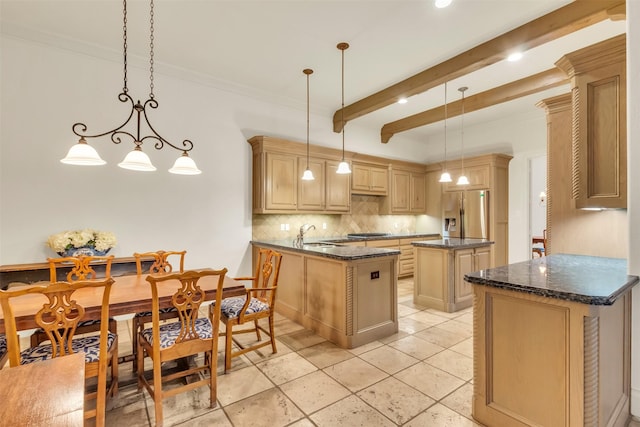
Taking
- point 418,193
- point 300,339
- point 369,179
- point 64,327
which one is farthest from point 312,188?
point 64,327

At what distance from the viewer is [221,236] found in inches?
175

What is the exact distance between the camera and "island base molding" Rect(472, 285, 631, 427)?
147 cm

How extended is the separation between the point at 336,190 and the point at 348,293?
8.89 feet

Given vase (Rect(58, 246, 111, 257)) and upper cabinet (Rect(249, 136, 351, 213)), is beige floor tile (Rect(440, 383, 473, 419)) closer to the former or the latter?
upper cabinet (Rect(249, 136, 351, 213))

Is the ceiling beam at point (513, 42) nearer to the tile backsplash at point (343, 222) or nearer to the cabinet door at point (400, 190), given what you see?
the cabinet door at point (400, 190)

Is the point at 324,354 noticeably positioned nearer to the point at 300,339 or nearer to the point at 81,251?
the point at 300,339

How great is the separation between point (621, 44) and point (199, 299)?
3.32m

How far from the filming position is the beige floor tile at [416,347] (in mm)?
2857

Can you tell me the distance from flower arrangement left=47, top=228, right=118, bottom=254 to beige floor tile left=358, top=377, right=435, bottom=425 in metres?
3.00

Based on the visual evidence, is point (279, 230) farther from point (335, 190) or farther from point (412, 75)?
point (412, 75)

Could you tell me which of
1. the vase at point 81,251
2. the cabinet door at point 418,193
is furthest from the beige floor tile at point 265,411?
the cabinet door at point 418,193

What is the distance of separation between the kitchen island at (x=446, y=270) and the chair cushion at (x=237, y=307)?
8.15 feet

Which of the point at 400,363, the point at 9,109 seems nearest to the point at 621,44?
the point at 400,363

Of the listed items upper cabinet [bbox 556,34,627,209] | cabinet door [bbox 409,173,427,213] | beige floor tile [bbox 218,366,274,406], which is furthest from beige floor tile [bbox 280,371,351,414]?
cabinet door [bbox 409,173,427,213]
